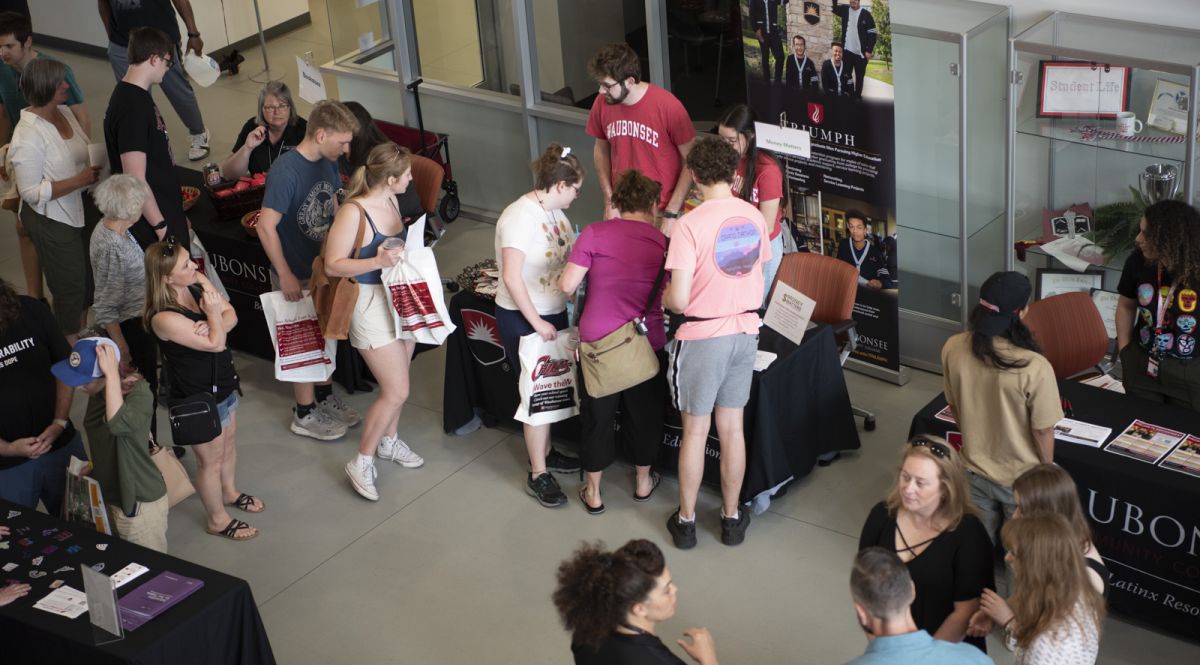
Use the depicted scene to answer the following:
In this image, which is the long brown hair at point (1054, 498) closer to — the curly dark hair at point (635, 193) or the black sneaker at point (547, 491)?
the curly dark hair at point (635, 193)

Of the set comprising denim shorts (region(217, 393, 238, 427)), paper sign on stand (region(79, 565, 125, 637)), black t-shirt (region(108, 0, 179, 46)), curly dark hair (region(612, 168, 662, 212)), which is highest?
Result: black t-shirt (region(108, 0, 179, 46))

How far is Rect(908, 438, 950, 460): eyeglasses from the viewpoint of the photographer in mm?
3461

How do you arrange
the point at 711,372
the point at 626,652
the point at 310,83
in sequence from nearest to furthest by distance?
the point at 626,652 < the point at 711,372 < the point at 310,83

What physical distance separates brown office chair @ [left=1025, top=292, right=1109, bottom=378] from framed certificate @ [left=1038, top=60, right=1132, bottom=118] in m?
0.84

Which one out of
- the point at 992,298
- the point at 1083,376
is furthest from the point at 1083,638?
the point at 1083,376

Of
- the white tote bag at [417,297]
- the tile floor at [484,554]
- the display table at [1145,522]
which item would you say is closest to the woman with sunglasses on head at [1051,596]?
the display table at [1145,522]

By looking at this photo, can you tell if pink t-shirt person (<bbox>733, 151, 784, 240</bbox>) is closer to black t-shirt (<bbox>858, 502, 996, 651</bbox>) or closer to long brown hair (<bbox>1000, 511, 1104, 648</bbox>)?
black t-shirt (<bbox>858, 502, 996, 651</bbox>)

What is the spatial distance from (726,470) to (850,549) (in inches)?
23.8

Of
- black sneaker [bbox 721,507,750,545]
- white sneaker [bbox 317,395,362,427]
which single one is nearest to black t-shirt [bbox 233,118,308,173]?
white sneaker [bbox 317,395,362,427]

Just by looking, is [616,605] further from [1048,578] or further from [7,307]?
[7,307]

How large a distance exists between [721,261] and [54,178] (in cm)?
365

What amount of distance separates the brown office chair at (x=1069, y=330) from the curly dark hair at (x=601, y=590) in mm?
2717

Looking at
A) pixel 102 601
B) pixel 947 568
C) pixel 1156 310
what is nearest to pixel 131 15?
pixel 102 601

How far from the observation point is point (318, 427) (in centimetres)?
605
